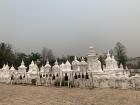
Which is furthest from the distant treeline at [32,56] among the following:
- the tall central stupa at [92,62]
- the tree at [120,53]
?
the tall central stupa at [92,62]

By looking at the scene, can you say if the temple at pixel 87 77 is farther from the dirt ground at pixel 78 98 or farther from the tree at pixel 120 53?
the tree at pixel 120 53

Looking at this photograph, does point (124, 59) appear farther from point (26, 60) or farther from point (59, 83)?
point (59, 83)

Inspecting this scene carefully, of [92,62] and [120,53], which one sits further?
[120,53]

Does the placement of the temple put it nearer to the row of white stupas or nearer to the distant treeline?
the row of white stupas

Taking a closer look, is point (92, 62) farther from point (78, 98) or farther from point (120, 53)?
point (120, 53)

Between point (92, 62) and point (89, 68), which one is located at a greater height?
point (92, 62)

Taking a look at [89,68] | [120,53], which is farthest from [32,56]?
[89,68]

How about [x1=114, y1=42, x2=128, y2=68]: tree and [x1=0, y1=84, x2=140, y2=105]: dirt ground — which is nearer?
[x1=0, y1=84, x2=140, y2=105]: dirt ground

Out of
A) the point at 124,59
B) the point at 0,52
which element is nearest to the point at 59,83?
the point at 0,52

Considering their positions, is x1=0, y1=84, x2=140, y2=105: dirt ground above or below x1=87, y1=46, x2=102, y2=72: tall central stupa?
below

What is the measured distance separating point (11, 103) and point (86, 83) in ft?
31.5

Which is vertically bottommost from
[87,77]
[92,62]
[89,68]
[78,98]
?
[78,98]

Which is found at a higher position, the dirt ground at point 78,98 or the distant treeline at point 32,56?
the distant treeline at point 32,56

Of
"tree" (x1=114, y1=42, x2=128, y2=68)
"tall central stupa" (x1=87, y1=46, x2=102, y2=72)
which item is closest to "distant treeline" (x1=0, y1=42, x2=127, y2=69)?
"tree" (x1=114, y1=42, x2=128, y2=68)
